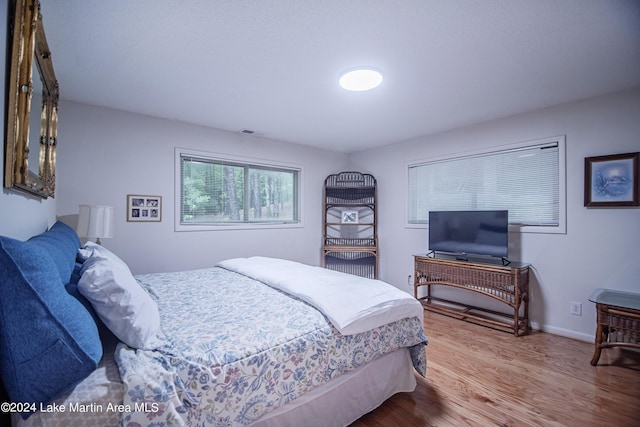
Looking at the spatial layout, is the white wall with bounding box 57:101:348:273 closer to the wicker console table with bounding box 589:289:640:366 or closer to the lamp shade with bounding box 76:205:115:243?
the lamp shade with bounding box 76:205:115:243

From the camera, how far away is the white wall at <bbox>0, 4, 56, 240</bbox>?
3.56 feet

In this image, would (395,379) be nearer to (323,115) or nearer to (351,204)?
(323,115)

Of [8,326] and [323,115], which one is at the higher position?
[323,115]

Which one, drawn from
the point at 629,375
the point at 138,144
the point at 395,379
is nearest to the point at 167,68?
the point at 138,144

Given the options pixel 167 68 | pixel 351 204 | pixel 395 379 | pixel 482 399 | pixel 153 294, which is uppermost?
pixel 167 68

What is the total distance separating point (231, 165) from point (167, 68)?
5.76 feet

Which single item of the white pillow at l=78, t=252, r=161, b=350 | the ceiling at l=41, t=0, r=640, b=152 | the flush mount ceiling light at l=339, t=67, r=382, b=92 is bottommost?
the white pillow at l=78, t=252, r=161, b=350

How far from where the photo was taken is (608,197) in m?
2.62

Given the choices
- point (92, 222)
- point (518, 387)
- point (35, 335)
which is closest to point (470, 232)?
point (518, 387)

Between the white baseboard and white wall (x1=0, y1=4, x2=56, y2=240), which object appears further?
the white baseboard

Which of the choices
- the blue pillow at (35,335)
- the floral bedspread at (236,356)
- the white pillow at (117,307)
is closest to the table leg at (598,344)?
the floral bedspread at (236,356)

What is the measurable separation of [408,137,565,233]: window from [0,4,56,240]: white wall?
3985 millimetres

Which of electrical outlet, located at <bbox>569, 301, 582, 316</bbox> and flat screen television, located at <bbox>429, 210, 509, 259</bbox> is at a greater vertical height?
flat screen television, located at <bbox>429, 210, 509, 259</bbox>

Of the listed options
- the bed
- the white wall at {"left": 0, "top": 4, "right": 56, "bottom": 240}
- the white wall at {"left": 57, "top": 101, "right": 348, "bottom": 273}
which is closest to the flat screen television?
the bed
